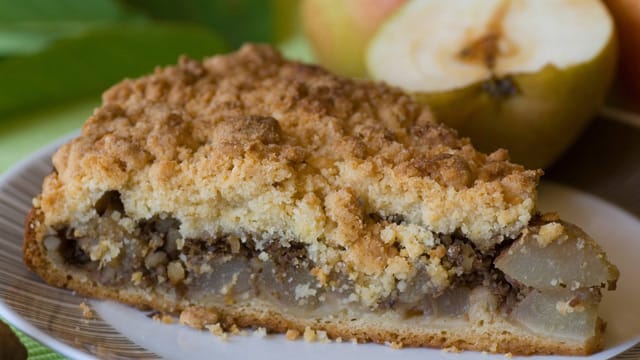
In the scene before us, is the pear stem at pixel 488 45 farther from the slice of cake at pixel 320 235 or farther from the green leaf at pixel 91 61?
the green leaf at pixel 91 61

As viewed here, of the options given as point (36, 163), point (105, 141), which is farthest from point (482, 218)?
point (36, 163)

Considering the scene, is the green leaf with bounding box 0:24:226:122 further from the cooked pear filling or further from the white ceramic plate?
the cooked pear filling

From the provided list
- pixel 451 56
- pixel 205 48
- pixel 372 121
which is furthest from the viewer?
pixel 205 48

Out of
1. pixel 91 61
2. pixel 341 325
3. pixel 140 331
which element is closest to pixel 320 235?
pixel 341 325

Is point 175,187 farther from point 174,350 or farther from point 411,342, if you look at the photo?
point 411,342

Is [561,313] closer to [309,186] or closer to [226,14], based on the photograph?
[309,186]

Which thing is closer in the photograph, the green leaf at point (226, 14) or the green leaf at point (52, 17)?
the green leaf at point (52, 17)

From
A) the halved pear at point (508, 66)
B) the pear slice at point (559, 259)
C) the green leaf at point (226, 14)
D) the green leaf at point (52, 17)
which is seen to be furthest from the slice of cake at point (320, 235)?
the green leaf at point (226, 14)

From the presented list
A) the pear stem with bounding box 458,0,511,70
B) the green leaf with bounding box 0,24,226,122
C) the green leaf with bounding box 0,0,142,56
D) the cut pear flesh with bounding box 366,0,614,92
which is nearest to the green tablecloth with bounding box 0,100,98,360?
the green leaf with bounding box 0,24,226,122
